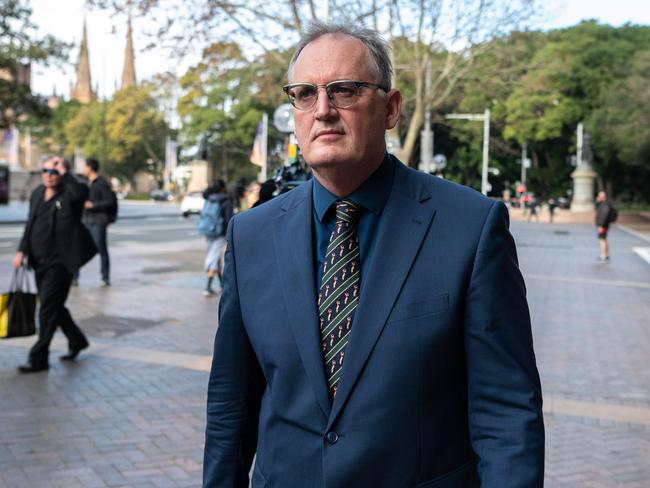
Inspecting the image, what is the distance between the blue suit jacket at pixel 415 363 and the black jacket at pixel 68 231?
18.9 ft

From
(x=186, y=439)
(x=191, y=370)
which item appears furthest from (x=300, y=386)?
(x=191, y=370)

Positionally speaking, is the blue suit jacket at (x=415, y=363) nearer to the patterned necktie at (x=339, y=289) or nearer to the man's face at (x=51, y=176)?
the patterned necktie at (x=339, y=289)

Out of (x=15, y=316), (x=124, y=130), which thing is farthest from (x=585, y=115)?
(x=15, y=316)

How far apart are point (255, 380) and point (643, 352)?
303 inches

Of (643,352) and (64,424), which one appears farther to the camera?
(643,352)

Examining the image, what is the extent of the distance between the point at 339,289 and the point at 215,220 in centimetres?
1074

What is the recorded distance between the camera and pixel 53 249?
7.45 metres

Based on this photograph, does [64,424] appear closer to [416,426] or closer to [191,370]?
[191,370]

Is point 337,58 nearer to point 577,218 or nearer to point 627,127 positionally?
point 627,127

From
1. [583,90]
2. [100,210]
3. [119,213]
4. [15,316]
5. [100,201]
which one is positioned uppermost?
[583,90]

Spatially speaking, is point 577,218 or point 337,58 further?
point 577,218

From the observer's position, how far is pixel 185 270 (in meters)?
16.5

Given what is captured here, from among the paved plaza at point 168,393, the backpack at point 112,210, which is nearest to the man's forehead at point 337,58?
the paved plaza at point 168,393

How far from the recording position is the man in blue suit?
6.08ft
